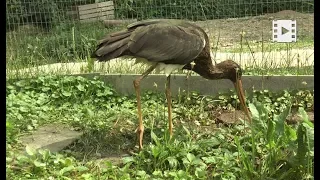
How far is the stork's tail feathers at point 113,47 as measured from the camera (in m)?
4.65

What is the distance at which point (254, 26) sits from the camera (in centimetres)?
1084

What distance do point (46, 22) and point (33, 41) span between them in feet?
1.62

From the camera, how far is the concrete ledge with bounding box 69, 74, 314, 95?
600 cm

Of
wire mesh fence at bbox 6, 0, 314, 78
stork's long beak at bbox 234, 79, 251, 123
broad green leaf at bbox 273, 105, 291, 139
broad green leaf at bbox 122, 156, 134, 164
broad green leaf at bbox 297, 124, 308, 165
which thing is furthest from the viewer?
wire mesh fence at bbox 6, 0, 314, 78

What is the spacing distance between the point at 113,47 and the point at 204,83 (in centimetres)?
182

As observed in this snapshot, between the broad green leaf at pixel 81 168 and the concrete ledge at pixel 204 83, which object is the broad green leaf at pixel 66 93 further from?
the broad green leaf at pixel 81 168

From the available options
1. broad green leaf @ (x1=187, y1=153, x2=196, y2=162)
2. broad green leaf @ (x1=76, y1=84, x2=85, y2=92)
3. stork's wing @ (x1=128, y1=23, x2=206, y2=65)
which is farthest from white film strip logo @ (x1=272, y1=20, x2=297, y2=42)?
broad green leaf @ (x1=187, y1=153, x2=196, y2=162)

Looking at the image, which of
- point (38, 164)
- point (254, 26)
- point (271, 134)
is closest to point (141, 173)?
point (38, 164)

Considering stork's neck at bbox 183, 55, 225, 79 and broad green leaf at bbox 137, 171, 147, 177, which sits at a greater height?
stork's neck at bbox 183, 55, 225, 79

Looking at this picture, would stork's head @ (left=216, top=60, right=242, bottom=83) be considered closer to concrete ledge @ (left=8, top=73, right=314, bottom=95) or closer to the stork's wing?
the stork's wing

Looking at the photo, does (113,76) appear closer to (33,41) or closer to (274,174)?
(33,41)

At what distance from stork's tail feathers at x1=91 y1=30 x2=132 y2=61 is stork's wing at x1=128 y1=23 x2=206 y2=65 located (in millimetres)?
63

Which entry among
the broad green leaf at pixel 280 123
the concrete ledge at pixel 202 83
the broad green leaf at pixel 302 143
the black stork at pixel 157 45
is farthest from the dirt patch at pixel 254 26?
the broad green leaf at pixel 302 143

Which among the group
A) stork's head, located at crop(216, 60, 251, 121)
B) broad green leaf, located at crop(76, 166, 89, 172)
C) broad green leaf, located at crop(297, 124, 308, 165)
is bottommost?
broad green leaf, located at crop(76, 166, 89, 172)
